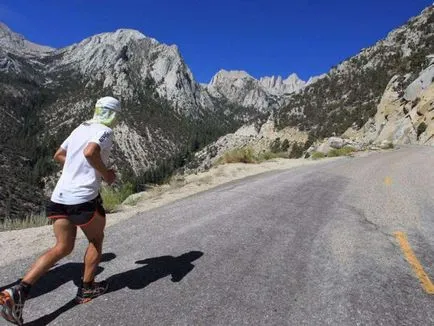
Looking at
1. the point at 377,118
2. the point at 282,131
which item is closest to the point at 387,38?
the point at 282,131

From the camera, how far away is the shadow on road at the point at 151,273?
4660 mm

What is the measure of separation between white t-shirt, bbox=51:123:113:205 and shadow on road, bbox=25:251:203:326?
1.03 m

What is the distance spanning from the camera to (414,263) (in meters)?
5.71

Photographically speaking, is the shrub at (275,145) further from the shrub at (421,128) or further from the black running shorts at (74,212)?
the black running shorts at (74,212)

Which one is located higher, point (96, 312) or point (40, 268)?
point (40, 268)

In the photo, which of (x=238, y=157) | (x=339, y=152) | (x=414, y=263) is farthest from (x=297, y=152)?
(x=414, y=263)

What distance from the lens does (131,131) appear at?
199 metres

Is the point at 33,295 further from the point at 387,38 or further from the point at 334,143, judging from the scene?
the point at 387,38

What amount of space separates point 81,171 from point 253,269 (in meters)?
2.31

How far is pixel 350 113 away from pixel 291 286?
6863 cm

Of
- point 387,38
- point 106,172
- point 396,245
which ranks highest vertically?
point 387,38

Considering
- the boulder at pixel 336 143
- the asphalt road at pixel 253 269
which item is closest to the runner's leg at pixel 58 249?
the asphalt road at pixel 253 269

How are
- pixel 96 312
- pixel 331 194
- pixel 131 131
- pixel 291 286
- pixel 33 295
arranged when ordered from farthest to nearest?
1. pixel 131 131
2. pixel 331 194
3. pixel 291 286
4. pixel 33 295
5. pixel 96 312

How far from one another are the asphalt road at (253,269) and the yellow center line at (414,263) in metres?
0.07
